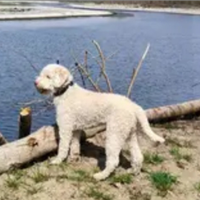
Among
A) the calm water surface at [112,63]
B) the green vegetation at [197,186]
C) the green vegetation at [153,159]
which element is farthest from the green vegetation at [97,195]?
the calm water surface at [112,63]

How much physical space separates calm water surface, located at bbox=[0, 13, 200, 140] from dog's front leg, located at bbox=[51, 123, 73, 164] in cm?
361

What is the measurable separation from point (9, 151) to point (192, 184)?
2.50m

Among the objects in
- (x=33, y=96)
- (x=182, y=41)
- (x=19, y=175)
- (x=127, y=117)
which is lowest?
(x=182, y=41)

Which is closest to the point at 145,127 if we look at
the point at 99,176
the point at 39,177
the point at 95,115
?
the point at 95,115

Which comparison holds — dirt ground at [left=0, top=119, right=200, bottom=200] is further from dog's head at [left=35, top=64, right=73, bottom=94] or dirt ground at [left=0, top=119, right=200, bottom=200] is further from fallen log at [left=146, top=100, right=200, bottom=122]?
fallen log at [left=146, top=100, right=200, bottom=122]

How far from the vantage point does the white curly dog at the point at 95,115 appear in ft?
25.4

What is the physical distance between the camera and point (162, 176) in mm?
7844

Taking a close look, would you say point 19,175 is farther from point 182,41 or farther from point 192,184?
point 182,41

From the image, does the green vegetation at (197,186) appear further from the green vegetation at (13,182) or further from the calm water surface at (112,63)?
the calm water surface at (112,63)

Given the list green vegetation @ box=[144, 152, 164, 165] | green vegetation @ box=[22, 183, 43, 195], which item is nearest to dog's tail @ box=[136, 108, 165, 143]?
green vegetation @ box=[144, 152, 164, 165]

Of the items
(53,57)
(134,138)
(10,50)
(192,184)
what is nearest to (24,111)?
(134,138)

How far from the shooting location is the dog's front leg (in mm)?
8102

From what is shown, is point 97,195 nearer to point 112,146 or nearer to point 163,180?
point 112,146

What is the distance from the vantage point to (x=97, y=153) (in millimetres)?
8930
